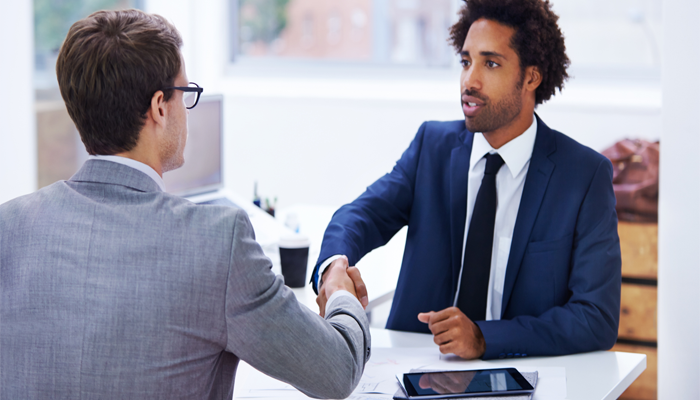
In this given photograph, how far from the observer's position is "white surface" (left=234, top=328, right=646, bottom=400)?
1.30m

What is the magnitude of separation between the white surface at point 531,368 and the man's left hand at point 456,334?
3cm

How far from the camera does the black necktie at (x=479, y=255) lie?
1680 mm

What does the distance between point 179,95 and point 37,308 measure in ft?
1.19

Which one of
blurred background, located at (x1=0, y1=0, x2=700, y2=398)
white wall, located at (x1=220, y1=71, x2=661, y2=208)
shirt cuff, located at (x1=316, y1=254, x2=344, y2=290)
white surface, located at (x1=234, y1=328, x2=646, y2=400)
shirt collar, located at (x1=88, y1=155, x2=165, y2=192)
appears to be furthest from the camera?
white wall, located at (x1=220, y1=71, x2=661, y2=208)

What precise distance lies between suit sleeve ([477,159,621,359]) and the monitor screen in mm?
1345

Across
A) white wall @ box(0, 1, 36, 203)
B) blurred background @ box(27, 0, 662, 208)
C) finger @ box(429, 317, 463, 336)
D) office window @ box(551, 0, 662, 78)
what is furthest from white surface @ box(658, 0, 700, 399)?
white wall @ box(0, 1, 36, 203)

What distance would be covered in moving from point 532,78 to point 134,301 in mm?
1297

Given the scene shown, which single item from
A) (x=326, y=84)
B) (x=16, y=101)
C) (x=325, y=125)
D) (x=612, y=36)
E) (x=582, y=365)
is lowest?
(x=582, y=365)

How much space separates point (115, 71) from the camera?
95 cm

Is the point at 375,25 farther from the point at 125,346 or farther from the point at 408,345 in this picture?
the point at 125,346

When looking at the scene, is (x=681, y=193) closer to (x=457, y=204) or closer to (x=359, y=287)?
(x=457, y=204)

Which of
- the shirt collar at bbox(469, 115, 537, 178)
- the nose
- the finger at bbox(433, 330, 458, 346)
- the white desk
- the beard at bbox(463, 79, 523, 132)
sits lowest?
the white desk

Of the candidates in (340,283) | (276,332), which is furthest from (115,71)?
(340,283)

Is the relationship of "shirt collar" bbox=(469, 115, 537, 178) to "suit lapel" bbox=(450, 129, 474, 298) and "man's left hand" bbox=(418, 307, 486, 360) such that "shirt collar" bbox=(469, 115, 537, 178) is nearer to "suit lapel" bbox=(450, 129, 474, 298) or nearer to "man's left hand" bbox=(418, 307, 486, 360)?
"suit lapel" bbox=(450, 129, 474, 298)
